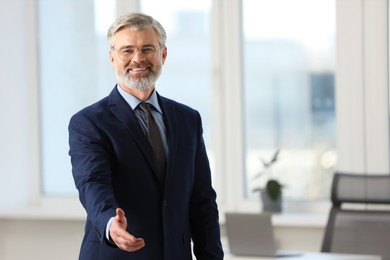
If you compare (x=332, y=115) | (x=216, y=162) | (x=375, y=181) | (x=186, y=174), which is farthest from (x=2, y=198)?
(x=186, y=174)

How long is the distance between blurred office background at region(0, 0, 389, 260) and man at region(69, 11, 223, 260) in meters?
3.11

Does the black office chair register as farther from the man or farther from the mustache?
the mustache

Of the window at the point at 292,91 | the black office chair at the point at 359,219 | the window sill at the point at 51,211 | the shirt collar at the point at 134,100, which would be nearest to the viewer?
the shirt collar at the point at 134,100

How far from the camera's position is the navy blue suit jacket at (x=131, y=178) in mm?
2062

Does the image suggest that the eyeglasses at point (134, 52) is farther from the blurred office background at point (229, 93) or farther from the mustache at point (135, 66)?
the blurred office background at point (229, 93)

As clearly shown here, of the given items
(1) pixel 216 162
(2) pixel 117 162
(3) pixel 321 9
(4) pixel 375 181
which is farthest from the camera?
(1) pixel 216 162

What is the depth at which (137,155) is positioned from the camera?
2.12 m

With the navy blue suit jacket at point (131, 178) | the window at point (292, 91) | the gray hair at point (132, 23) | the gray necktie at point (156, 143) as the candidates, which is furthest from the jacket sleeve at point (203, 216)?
the window at point (292, 91)

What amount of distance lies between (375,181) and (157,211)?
98.4 inches

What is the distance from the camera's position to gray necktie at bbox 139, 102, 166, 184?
7.11 ft

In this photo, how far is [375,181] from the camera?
441 centimetres

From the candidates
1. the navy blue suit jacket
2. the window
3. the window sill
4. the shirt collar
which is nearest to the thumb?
the navy blue suit jacket

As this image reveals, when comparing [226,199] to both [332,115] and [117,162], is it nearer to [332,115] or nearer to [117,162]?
[332,115]

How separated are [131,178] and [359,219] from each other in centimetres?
257
